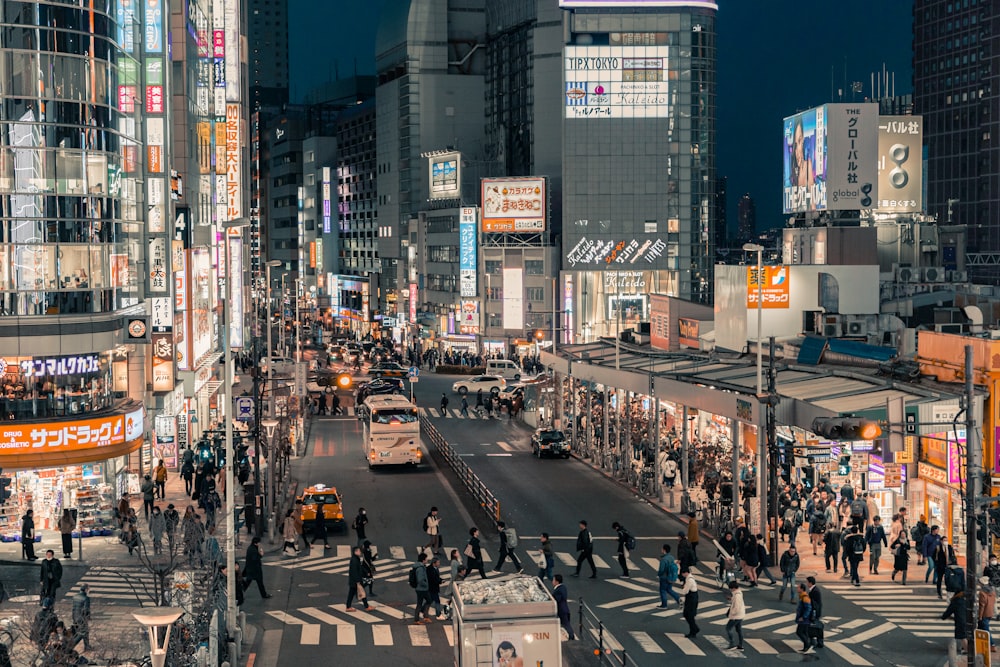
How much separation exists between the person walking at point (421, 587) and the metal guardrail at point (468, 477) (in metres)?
10.7

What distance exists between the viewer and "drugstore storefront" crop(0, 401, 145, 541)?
141ft

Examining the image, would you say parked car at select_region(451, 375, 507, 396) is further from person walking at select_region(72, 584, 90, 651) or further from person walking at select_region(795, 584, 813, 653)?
person walking at select_region(72, 584, 90, 651)

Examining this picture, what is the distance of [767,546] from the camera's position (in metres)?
39.8

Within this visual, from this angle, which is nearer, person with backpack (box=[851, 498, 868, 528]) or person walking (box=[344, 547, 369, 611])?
person walking (box=[344, 547, 369, 611])

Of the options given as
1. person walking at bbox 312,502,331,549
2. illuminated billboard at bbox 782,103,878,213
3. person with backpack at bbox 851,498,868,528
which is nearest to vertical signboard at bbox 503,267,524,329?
illuminated billboard at bbox 782,103,878,213

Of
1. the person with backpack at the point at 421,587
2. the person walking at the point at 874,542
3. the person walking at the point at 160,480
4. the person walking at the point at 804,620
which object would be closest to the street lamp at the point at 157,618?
the person with backpack at the point at 421,587

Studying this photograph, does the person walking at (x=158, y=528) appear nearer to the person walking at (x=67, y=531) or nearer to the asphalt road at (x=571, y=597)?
the person walking at (x=67, y=531)

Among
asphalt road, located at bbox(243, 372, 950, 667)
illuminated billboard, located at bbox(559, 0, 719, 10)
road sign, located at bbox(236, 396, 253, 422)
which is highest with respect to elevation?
illuminated billboard, located at bbox(559, 0, 719, 10)

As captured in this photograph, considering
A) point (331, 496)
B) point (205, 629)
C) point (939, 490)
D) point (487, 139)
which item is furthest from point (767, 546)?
point (487, 139)

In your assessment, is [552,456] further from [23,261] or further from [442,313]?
[442,313]

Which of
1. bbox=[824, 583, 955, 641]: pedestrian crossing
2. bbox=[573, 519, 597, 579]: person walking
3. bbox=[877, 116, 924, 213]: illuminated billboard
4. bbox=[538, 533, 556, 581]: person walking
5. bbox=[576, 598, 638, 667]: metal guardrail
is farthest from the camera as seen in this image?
bbox=[877, 116, 924, 213]: illuminated billboard

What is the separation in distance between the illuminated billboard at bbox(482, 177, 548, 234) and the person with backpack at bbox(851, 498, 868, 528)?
80.7 metres

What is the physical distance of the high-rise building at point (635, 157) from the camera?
12812cm

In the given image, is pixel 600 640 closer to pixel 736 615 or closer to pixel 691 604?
pixel 736 615
